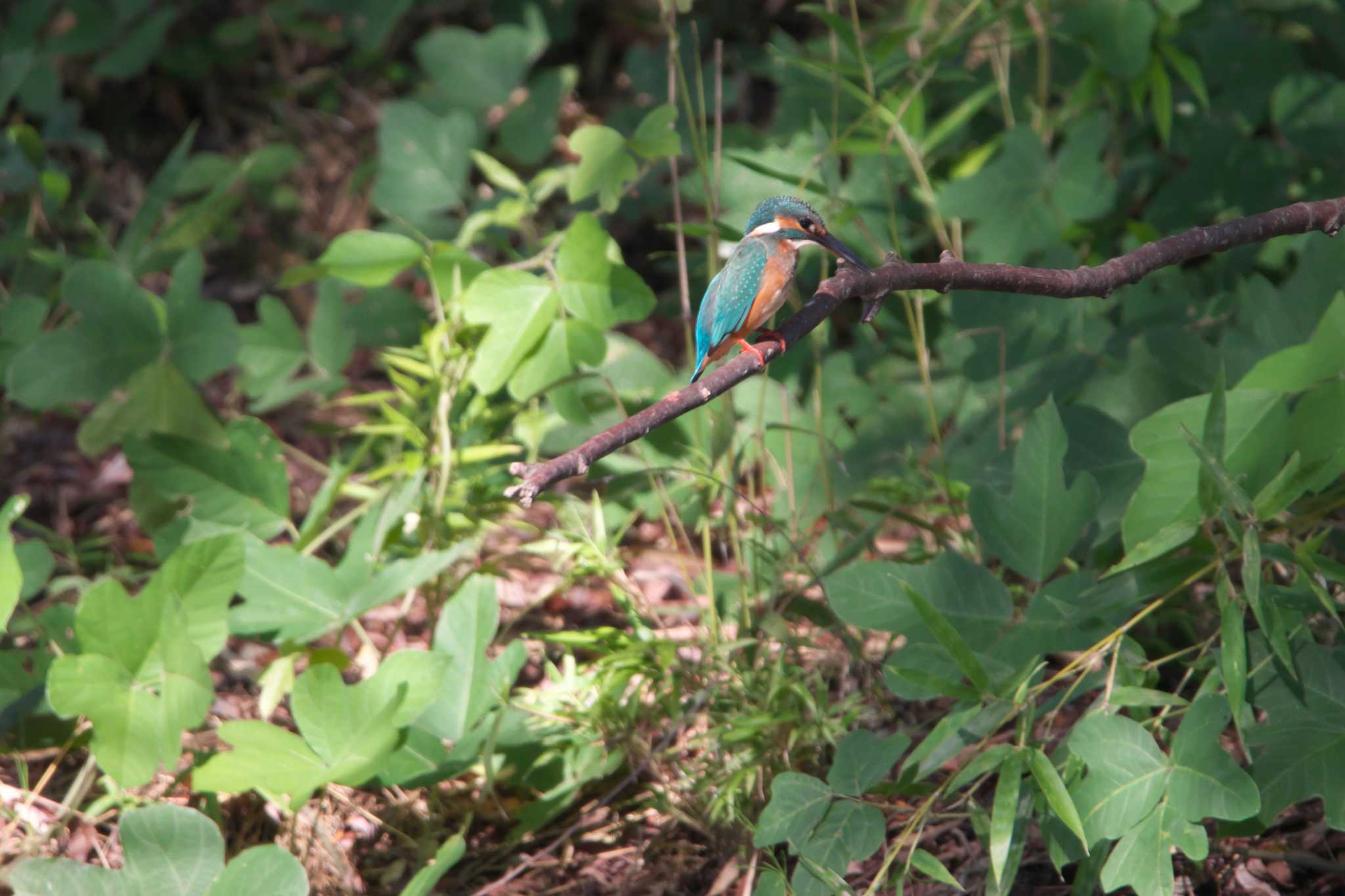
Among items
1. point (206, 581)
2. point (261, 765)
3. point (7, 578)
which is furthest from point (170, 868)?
point (7, 578)

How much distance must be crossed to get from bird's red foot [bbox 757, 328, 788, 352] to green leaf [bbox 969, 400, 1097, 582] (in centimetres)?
46

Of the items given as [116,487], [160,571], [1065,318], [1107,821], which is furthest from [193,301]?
[1107,821]

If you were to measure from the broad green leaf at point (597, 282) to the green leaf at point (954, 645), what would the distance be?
81cm

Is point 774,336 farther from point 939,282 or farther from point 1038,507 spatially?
point 1038,507

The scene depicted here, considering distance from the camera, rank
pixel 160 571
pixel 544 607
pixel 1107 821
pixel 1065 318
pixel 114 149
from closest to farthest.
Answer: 1. pixel 1107 821
2. pixel 160 571
3. pixel 1065 318
4. pixel 544 607
5. pixel 114 149

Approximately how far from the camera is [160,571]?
184 cm

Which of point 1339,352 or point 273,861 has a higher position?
point 1339,352

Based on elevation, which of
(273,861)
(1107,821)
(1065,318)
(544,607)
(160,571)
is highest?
(1065,318)

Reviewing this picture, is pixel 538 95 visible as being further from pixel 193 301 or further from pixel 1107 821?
pixel 1107 821

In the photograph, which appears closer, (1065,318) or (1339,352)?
(1339,352)

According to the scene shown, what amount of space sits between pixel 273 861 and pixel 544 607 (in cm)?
106

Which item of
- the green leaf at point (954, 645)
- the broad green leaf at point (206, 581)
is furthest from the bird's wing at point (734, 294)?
the broad green leaf at point (206, 581)

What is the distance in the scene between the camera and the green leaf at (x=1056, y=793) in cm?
137

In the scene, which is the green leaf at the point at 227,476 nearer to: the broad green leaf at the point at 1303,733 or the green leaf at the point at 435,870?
the green leaf at the point at 435,870
